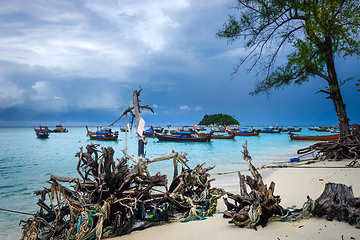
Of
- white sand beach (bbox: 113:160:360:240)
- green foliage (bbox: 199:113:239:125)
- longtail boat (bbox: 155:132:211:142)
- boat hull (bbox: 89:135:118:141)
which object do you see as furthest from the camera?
green foliage (bbox: 199:113:239:125)

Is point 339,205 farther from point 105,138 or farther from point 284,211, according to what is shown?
point 105,138

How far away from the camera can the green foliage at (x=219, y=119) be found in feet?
446

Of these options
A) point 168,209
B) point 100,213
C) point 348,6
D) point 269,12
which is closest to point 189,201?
point 168,209

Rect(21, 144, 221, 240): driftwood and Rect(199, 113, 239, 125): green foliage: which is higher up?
Rect(199, 113, 239, 125): green foliage

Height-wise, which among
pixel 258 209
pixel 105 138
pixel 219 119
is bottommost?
pixel 105 138

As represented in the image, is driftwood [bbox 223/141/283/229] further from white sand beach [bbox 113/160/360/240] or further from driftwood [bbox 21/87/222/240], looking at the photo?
driftwood [bbox 21/87/222/240]

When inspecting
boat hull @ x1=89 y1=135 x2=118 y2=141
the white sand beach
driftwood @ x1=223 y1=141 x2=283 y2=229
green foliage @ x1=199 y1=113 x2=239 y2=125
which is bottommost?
boat hull @ x1=89 y1=135 x2=118 y2=141

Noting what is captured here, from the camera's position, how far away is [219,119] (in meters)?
139

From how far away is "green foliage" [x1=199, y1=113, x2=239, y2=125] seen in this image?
13595 cm

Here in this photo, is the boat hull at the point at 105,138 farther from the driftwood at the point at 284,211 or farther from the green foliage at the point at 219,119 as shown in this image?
the green foliage at the point at 219,119

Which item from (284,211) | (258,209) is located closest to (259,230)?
(258,209)

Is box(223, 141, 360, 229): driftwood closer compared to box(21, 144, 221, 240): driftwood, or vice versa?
box(223, 141, 360, 229): driftwood

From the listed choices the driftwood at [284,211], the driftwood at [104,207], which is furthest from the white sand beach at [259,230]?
the driftwood at [104,207]

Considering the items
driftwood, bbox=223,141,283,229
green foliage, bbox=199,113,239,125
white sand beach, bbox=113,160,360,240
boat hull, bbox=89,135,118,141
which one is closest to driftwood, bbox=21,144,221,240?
white sand beach, bbox=113,160,360,240
